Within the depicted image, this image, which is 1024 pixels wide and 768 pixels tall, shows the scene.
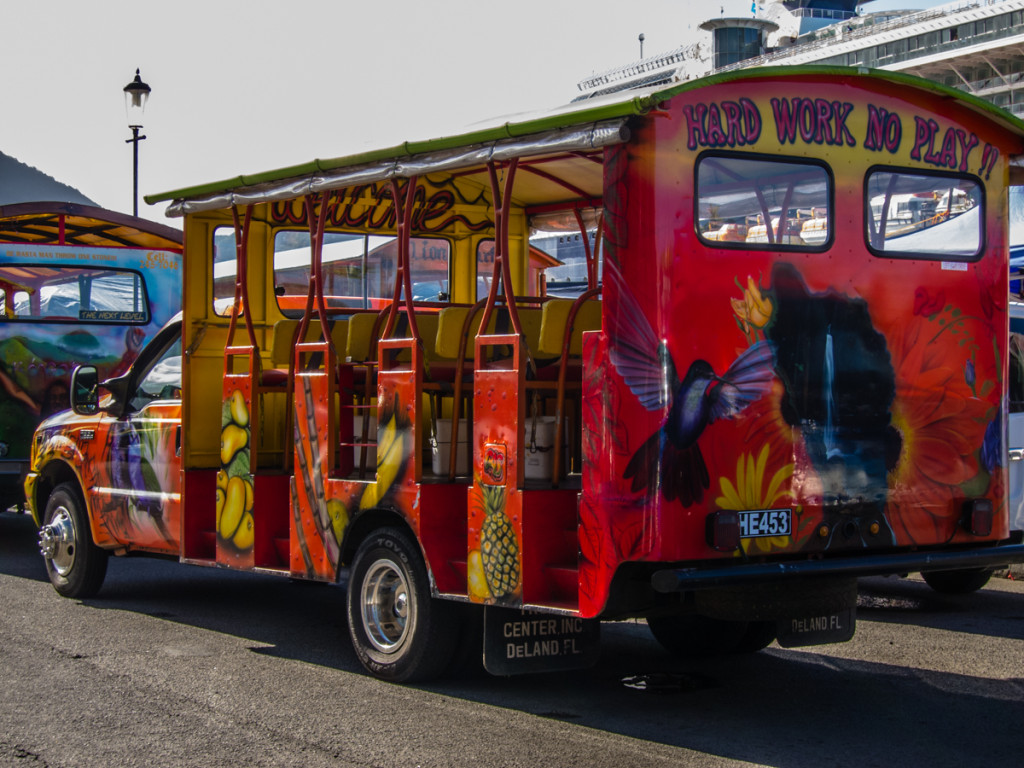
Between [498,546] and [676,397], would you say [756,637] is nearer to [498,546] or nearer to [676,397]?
[498,546]

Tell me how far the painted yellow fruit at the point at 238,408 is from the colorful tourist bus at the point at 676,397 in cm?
2

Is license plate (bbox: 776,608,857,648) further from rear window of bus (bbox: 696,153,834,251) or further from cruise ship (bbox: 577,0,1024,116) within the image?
cruise ship (bbox: 577,0,1024,116)

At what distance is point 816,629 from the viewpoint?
23.1 feet

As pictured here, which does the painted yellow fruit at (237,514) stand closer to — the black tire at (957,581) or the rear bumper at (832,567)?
the rear bumper at (832,567)

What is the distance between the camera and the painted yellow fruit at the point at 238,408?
873 centimetres

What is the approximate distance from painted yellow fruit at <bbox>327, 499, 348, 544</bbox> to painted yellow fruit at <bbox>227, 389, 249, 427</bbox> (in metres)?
1.06

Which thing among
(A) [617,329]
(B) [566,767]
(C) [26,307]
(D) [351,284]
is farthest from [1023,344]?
(C) [26,307]

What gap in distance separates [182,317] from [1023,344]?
20.7 ft

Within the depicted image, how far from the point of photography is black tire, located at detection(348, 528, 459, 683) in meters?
7.27

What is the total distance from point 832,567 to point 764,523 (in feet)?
1.20

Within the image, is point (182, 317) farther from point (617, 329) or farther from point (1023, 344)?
point (1023, 344)

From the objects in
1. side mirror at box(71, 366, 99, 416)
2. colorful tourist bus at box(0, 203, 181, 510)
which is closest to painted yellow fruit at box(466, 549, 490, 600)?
side mirror at box(71, 366, 99, 416)

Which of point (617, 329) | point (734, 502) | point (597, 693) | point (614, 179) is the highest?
point (614, 179)

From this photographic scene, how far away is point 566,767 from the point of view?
5.80m
